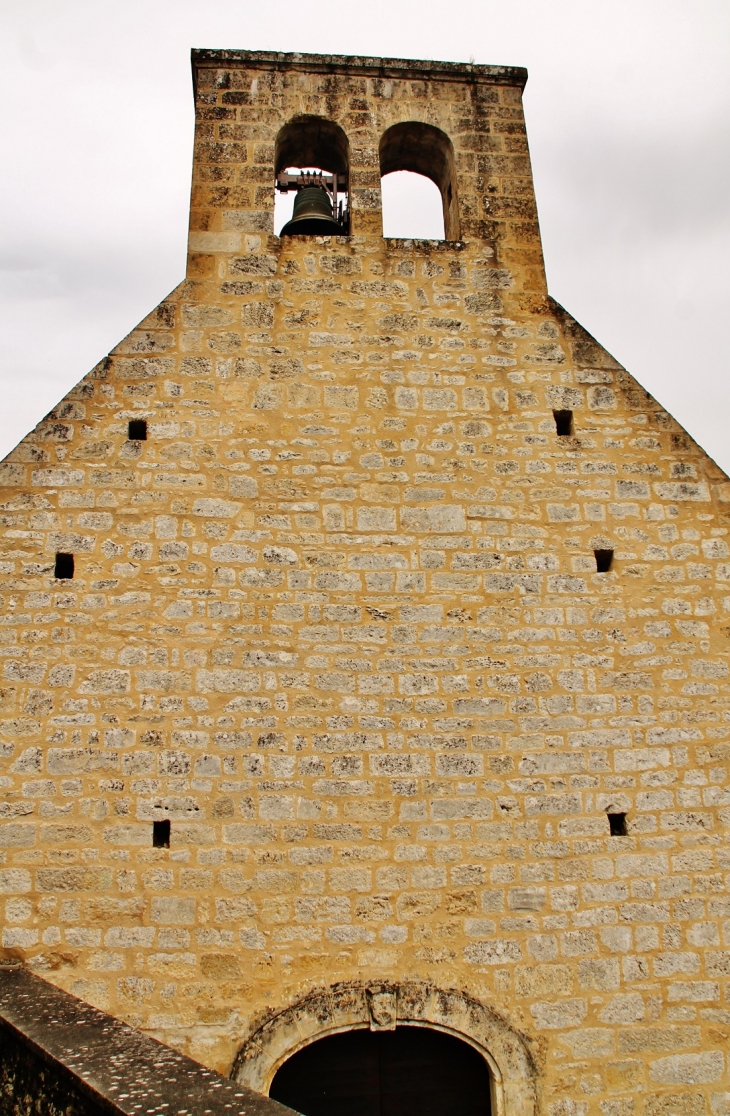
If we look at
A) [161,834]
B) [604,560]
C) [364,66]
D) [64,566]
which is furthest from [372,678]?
[364,66]

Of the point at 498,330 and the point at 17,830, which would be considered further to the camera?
the point at 498,330

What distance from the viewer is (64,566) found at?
4188mm

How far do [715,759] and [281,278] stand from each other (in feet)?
12.8

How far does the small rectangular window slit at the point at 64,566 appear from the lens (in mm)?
4176

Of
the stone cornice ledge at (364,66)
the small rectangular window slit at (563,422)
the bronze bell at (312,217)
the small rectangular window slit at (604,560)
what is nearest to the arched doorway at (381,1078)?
the small rectangular window slit at (604,560)

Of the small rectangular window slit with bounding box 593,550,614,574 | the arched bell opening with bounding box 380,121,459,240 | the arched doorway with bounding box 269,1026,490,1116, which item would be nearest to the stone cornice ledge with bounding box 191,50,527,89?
the arched bell opening with bounding box 380,121,459,240

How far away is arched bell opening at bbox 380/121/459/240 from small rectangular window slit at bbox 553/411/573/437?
152cm

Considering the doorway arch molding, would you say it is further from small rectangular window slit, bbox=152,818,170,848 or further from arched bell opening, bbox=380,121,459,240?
arched bell opening, bbox=380,121,459,240

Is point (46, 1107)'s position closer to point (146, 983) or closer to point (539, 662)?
point (146, 983)

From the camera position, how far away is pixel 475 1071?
394 cm

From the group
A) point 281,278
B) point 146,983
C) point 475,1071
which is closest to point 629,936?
point 475,1071

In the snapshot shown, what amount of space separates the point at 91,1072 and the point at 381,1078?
189cm

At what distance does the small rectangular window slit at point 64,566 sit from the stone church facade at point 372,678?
0.07 metres

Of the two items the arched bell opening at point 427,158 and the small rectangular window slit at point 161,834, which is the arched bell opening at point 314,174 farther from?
the small rectangular window slit at point 161,834
